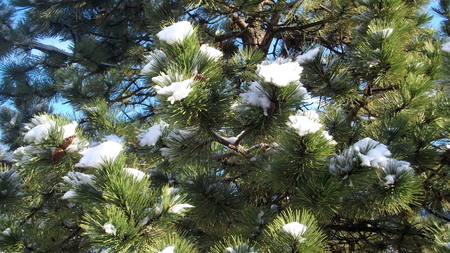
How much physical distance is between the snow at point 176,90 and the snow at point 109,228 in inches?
19.0

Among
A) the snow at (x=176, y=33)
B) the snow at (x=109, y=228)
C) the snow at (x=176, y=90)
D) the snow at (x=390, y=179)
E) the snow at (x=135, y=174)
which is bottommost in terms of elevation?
the snow at (x=109, y=228)

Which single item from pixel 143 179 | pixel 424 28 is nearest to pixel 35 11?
pixel 143 179

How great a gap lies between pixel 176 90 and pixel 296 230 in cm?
67

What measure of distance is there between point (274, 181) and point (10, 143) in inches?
208

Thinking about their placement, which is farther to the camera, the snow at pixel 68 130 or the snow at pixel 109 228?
the snow at pixel 68 130

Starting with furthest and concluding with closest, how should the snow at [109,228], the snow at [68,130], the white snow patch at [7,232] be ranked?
the white snow patch at [7,232] < the snow at [68,130] < the snow at [109,228]

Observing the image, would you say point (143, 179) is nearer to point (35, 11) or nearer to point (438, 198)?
point (438, 198)

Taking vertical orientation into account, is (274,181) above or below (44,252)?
above

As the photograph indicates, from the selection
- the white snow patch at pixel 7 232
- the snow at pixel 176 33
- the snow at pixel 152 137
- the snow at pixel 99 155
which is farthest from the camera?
the snow at pixel 152 137

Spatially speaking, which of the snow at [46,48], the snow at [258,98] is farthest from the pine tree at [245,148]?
the snow at [46,48]

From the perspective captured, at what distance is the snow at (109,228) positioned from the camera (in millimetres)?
1358

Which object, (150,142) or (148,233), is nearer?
(148,233)

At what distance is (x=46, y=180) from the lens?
6.95 ft

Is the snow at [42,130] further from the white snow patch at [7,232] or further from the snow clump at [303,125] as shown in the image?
the snow clump at [303,125]
